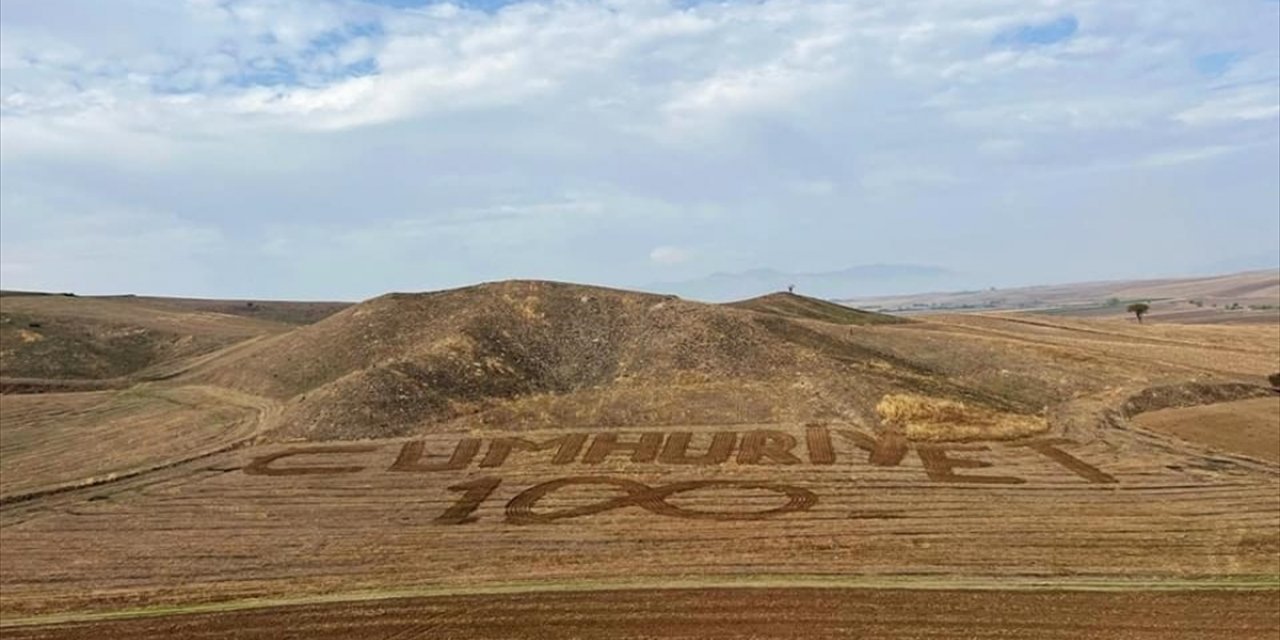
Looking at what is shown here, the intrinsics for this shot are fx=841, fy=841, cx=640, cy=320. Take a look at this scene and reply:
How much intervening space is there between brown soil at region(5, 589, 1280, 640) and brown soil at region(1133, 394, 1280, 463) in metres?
26.0

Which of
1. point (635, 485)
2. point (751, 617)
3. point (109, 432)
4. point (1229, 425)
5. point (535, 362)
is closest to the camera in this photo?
point (751, 617)

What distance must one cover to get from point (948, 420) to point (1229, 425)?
1770 cm

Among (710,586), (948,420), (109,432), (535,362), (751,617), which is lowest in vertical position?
(751,617)

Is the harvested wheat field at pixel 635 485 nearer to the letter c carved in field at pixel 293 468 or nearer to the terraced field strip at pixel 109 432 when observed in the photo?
the letter c carved in field at pixel 293 468

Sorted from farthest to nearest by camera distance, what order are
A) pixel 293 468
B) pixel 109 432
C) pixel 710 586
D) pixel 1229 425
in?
pixel 109 432
pixel 1229 425
pixel 293 468
pixel 710 586

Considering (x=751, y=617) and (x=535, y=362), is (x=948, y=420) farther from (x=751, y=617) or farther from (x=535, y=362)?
(x=751, y=617)

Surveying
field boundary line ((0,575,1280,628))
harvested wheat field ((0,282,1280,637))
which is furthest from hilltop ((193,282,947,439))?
field boundary line ((0,575,1280,628))

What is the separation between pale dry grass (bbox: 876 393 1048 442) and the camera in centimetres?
5388

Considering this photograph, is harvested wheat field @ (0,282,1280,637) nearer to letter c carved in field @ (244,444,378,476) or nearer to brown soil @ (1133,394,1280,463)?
letter c carved in field @ (244,444,378,476)

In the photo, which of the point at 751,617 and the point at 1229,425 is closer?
the point at 751,617

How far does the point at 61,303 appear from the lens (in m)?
126

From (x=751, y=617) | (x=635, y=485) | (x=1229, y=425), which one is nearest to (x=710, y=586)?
(x=751, y=617)

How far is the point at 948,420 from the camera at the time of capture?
184 ft

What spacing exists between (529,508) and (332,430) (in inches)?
844
